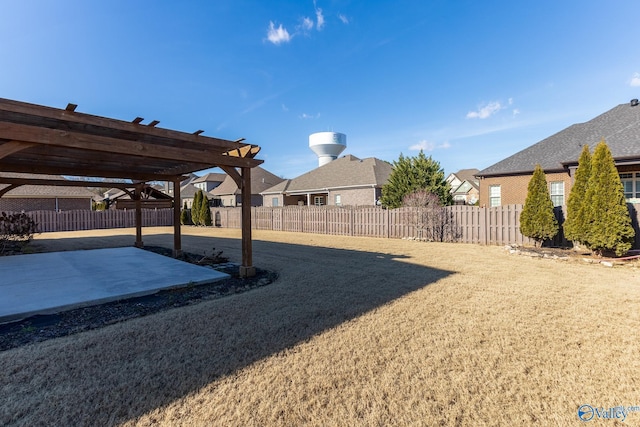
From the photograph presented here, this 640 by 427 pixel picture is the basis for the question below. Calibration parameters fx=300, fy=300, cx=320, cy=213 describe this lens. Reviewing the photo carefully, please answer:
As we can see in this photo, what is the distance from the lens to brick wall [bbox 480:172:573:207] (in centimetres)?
1481

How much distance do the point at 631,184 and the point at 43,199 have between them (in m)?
39.7

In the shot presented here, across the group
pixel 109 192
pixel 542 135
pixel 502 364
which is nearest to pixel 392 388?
pixel 502 364

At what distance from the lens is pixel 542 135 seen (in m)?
17.6

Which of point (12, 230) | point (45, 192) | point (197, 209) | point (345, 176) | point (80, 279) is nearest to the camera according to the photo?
point (80, 279)

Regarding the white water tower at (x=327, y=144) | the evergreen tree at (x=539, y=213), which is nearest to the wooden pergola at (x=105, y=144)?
the evergreen tree at (x=539, y=213)

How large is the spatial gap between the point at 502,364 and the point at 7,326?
5.86m

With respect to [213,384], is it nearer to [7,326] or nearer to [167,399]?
[167,399]

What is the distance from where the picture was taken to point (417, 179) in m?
17.9

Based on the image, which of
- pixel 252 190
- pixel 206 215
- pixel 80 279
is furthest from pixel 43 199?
pixel 80 279

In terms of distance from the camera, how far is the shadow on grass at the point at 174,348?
2322mm

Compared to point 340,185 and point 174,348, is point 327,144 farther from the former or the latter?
point 174,348

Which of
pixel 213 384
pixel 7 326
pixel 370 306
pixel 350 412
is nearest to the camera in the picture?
pixel 350 412

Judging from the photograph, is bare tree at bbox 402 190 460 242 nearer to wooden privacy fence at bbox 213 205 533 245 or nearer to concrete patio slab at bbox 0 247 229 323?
wooden privacy fence at bbox 213 205 533 245

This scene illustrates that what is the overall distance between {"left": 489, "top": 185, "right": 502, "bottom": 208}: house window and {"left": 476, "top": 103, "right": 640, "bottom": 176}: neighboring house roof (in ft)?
2.80
